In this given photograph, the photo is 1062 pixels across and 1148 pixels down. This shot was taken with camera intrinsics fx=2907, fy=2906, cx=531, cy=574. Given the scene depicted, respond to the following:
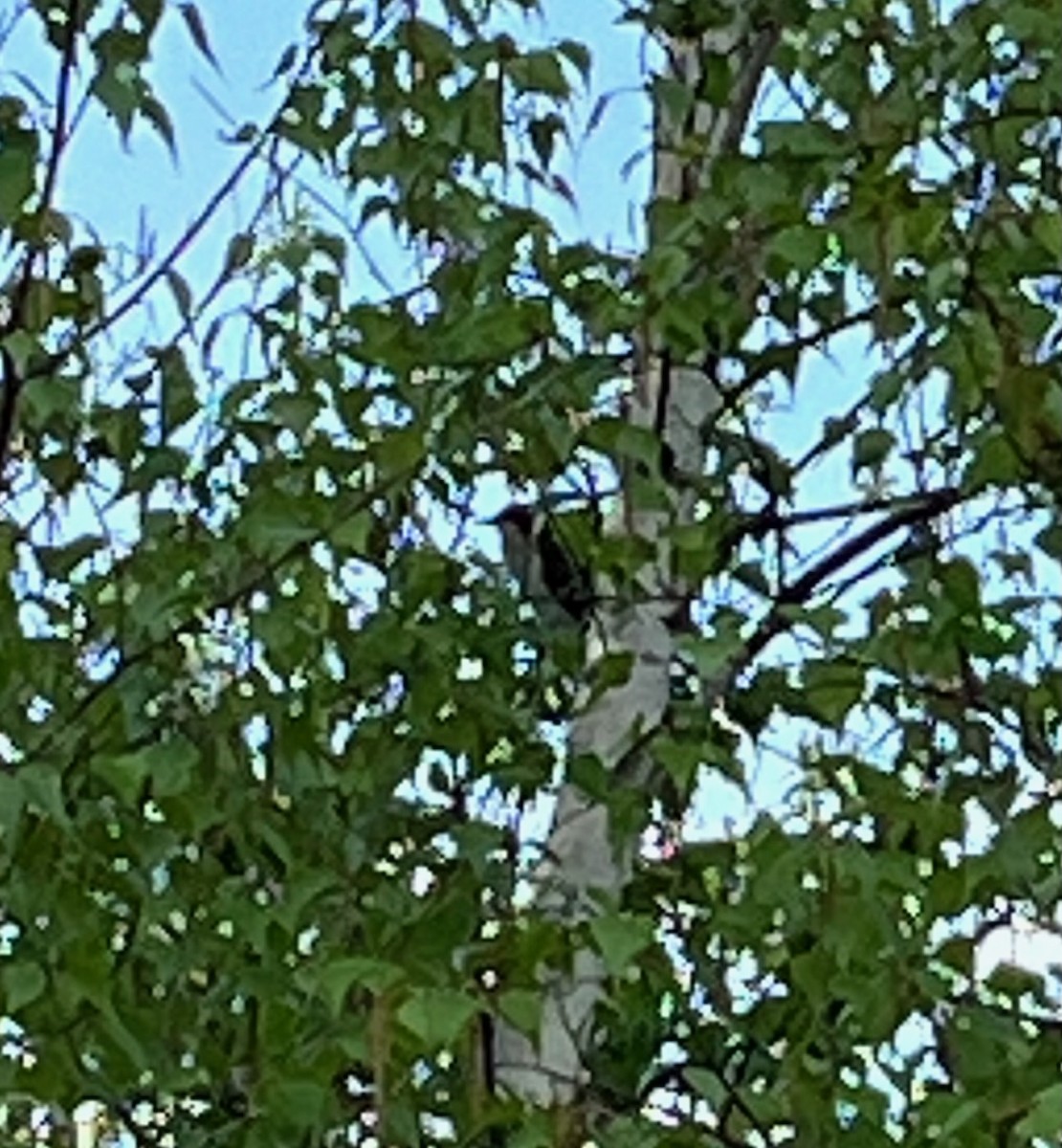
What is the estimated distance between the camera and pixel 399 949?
1915 millimetres

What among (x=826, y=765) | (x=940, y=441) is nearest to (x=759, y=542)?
(x=940, y=441)

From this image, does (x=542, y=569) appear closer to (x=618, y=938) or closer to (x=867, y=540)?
(x=867, y=540)

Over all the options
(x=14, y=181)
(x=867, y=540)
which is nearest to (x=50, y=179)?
(x=14, y=181)

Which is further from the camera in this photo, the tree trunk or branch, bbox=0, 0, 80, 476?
the tree trunk

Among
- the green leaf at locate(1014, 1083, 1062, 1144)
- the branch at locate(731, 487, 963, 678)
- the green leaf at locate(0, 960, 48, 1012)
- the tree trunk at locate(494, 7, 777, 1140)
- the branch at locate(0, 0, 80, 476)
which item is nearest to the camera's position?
the green leaf at locate(1014, 1083, 1062, 1144)

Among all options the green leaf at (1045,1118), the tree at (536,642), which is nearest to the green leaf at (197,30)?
the tree at (536,642)

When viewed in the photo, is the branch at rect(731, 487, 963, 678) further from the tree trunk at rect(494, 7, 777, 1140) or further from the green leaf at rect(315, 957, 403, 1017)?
the green leaf at rect(315, 957, 403, 1017)

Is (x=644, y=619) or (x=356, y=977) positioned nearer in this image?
(x=356, y=977)

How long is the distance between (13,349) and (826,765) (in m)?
0.75

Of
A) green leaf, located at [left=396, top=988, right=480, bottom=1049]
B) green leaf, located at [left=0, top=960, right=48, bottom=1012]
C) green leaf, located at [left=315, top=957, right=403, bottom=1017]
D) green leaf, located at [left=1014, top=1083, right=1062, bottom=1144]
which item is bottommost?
green leaf, located at [left=1014, top=1083, right=1062, bottom=1144]

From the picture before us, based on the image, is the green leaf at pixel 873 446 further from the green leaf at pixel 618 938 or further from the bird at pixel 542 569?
the green leaf at pixel 618 938

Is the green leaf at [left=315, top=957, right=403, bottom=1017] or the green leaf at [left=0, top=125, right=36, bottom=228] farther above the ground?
the green leaf at [left=0, top=125, right=36, bottom=228]

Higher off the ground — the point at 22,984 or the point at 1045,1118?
the point at 22,984

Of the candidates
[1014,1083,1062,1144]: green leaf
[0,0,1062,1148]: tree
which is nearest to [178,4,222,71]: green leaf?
[0,0,1062,1148]: tree
